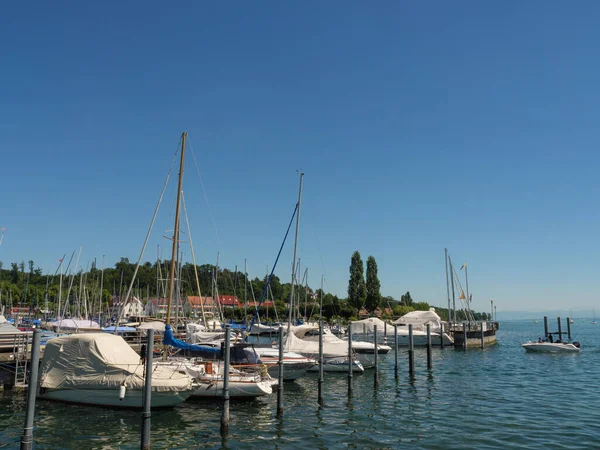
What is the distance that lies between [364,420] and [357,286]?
3922 inches

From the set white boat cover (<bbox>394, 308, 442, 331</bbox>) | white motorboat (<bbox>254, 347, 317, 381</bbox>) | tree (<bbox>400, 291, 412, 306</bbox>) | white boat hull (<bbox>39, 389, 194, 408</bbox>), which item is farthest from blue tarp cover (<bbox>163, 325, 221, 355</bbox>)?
tree (<bbox>400, 291, 412, 306</bbox>)

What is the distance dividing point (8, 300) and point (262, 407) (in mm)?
108505

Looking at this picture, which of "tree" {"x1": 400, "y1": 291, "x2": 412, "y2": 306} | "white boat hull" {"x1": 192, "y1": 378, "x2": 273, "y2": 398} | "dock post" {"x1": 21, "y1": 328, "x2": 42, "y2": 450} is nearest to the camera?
"dock post" {"x1": 21, "y1": 328, "x2": 42, "y2": 450}

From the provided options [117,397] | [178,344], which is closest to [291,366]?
[178,344]

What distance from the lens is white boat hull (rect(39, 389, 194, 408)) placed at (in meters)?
23.4

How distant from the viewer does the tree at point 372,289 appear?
121250mm

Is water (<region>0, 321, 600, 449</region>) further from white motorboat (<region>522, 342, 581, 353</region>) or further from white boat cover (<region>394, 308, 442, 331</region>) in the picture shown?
white boat cover (<region>394, 308, 442, 331</region>)

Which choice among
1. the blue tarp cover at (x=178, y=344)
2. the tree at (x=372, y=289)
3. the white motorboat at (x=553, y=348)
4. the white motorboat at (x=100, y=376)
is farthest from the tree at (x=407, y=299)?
the white motorboat at (x=100, y=376)

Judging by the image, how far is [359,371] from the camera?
39.8 meters

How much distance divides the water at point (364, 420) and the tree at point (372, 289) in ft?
281

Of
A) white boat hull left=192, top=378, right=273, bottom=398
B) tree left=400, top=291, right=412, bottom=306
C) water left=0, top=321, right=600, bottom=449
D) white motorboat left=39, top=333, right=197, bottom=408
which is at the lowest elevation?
water left=0, top=321, right=600, bottom=449

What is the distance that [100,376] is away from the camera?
77.9ft

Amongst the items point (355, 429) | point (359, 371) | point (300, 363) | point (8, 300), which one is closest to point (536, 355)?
point (359, 371)

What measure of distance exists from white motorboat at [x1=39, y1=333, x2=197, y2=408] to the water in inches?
26.7
